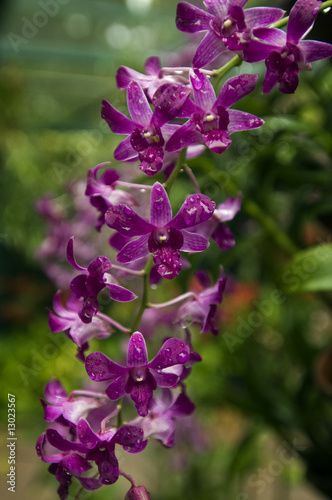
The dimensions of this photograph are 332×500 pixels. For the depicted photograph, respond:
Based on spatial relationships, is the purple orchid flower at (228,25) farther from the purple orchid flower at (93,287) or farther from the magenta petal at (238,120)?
the purple orchid flower at (93,287)

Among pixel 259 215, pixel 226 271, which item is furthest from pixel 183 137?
pixel 226 271

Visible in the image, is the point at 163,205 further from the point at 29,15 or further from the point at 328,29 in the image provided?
the point at 29,15

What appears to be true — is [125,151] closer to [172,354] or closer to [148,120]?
[148,120]

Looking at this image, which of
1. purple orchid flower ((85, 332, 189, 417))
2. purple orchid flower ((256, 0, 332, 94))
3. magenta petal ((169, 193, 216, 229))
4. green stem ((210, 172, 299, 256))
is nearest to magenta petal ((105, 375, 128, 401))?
→ purple orchid flower ((85, 332, 189, 417))

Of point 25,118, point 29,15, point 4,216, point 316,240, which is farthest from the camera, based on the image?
point 25,118

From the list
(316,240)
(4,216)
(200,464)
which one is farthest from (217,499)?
(4,216)

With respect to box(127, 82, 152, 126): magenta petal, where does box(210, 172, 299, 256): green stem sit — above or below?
below

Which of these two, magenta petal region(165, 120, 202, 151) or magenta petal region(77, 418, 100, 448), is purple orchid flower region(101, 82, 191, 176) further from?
magenta petal region(77, 418, 100, 448)
